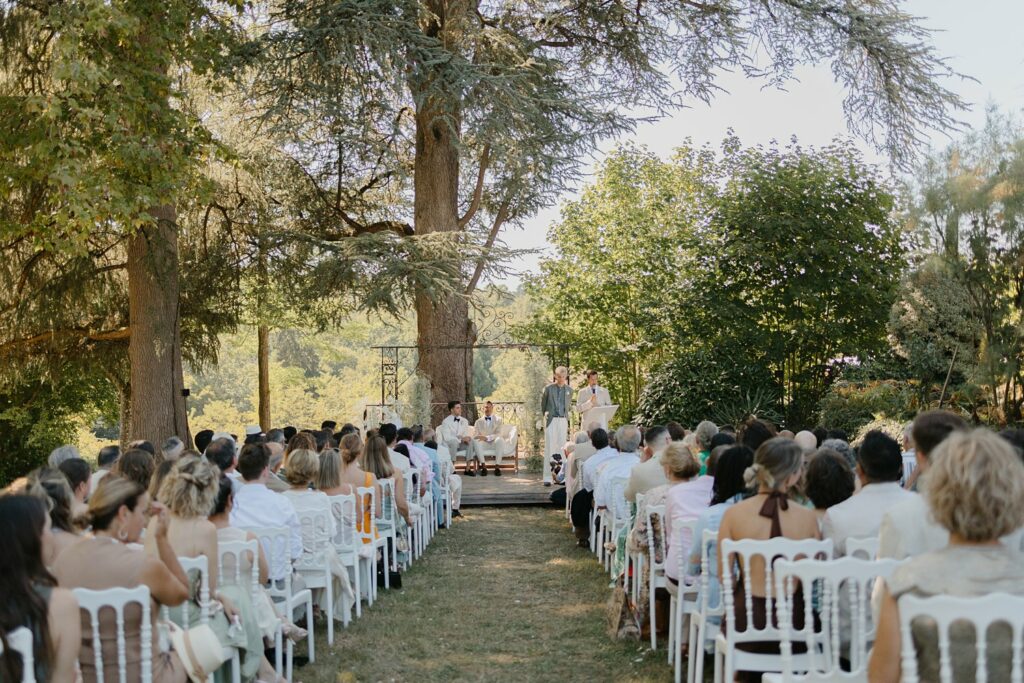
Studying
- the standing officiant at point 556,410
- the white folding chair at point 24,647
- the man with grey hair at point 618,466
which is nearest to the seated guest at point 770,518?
the white folding chair at point 24,647

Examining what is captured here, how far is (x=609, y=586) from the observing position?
8.43 m

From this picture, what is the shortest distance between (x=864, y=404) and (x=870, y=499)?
1312 centimetres

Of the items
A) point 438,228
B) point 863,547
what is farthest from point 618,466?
point 438,228

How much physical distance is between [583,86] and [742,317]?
17.2ft

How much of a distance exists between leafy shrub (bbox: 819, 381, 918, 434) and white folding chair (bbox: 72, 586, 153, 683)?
14.0m

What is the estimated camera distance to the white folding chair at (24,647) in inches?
120

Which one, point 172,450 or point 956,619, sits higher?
point 172,450

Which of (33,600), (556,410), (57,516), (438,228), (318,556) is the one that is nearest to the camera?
(33,600)

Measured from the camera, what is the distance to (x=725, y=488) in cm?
543

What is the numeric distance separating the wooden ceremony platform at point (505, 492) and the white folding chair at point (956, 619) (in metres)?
12.1

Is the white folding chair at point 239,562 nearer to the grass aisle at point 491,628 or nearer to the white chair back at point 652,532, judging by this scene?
the grass aisle at point 491,628

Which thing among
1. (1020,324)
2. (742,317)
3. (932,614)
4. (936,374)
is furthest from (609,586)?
(742,317)

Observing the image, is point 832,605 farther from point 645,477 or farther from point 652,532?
point 645,477

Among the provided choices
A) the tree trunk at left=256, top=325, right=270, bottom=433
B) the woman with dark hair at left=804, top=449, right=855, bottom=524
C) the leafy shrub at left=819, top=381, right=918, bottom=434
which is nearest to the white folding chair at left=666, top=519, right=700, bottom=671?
the woman with dark hair at left=804, top=449, right=855, bottom=524
